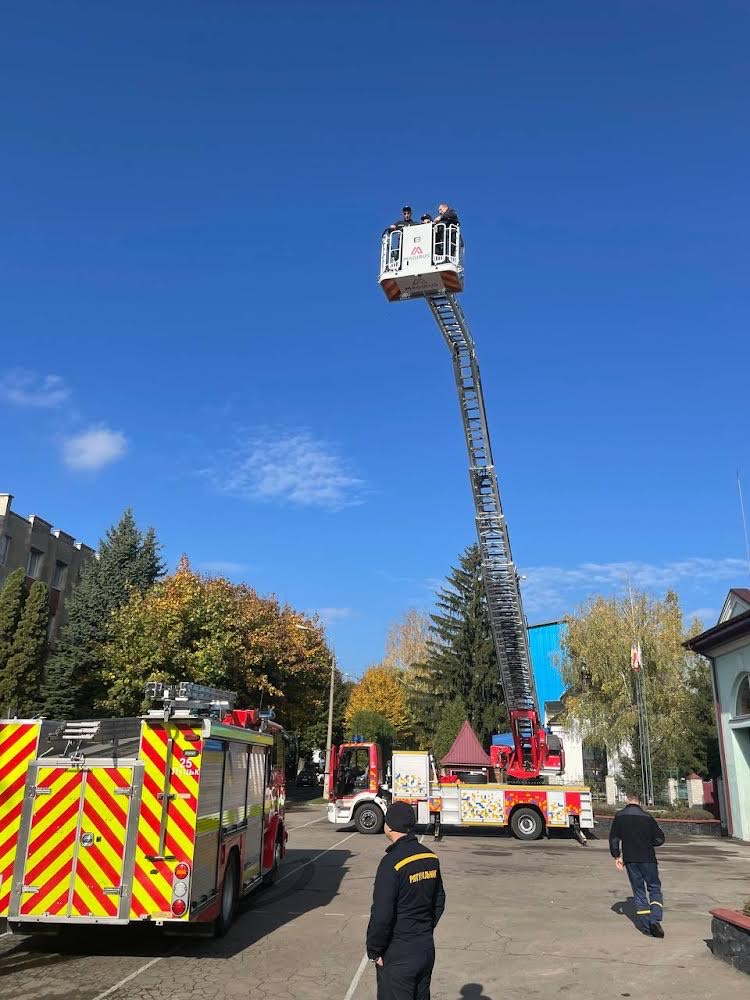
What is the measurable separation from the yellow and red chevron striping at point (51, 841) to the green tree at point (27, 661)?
1750 cm

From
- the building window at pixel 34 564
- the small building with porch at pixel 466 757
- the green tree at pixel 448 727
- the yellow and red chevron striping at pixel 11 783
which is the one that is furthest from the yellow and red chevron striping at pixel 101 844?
the green tree at pixel 448 727

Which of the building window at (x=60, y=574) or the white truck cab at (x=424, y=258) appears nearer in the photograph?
the white truck cab at (x=424, y=258)

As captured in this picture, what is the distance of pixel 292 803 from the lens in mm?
37188

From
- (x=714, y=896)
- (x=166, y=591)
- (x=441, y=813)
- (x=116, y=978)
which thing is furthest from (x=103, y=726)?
(x=166, y=591)

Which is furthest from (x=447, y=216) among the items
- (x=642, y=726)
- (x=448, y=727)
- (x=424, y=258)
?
(x=448, y=727)

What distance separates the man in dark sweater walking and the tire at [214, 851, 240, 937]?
4.73 metres

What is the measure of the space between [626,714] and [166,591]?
2095 centimetres

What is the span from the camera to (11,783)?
26.9 feet

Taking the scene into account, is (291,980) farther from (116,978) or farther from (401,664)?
(401,664)

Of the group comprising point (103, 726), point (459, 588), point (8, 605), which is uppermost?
point (459, 588)

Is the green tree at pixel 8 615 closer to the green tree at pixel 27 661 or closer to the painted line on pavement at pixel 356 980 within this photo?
the green tree at pixel 27 661

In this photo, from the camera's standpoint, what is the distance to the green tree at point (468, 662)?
1722 inches

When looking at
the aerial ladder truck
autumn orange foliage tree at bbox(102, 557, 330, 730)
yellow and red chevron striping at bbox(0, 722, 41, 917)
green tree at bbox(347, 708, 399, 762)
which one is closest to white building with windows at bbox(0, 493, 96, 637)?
Result: autumn orange foliage tree at bbox(102, 557, 330, 730)

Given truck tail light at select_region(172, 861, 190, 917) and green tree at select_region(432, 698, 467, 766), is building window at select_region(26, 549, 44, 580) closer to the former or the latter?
green tree at select_region(432, 698, 467, 766)
